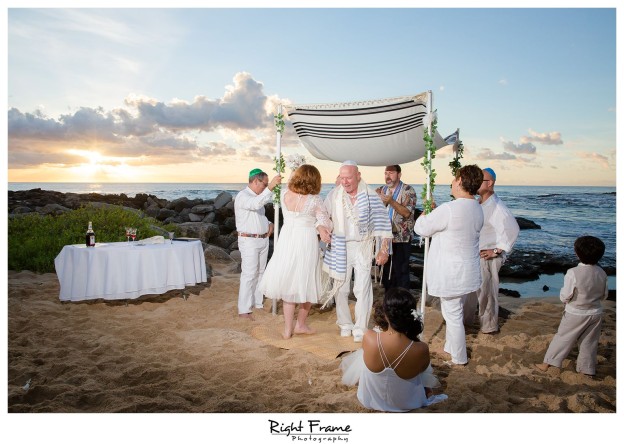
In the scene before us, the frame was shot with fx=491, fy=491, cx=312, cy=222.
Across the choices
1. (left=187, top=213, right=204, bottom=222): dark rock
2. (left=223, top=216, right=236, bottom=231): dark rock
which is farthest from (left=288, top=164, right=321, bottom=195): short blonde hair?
(left=187, top=213, right=204, bottom=222): dark rock

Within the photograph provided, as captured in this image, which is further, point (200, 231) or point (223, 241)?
point (223, 241)

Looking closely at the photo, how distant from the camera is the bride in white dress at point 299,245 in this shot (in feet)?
15.4

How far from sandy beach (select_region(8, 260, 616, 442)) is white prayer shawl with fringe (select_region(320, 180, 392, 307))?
82 centimetres

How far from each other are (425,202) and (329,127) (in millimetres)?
1582

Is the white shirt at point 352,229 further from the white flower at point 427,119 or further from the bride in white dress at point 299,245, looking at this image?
the white flower at point 427,119

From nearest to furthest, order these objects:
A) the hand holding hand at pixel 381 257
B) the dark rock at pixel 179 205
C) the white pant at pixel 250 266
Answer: the hand holding hand at pixel 381 257 < the white pant at pixel 250 266 < the dark rock at pixel 179 205

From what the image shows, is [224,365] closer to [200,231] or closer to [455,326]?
[455,326]

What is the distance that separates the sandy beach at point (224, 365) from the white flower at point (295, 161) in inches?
68.9

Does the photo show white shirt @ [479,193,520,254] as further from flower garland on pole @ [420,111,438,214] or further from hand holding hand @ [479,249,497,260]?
flower garland on pole @ [420,111,438,214]

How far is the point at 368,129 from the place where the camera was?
18.6 feet

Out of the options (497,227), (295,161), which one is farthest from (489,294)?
(295,161)

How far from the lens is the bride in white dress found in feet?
15.4

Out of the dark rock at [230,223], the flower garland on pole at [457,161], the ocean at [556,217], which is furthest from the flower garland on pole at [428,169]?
the dark rock at [230,223]

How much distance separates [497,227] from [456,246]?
122 cm
